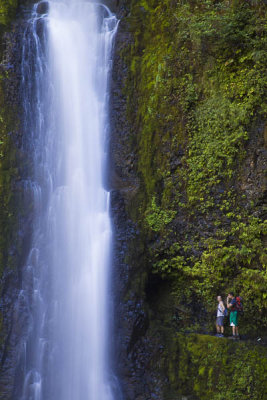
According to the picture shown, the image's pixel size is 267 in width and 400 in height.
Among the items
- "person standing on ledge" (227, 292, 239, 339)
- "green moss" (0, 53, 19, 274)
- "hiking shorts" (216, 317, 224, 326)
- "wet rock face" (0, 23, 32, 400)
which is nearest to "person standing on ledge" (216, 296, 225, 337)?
"hiking shorts" (216, 317, 224, 326)

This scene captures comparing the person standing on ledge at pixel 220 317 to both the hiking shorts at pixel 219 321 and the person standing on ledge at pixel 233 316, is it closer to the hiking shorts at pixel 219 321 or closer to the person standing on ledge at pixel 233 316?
the hiking shorts at pixel 219 321

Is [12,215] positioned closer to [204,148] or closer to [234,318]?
[204,148]

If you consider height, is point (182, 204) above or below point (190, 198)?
below

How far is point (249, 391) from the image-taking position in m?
7.86

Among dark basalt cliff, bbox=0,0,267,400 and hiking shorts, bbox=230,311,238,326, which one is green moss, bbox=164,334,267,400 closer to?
dark basalt cliff, bbox=0,0,267,400

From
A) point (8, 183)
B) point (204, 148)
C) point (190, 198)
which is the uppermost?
point (204, 148)

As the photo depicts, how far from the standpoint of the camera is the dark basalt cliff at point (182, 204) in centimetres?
895

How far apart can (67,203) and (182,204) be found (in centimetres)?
303

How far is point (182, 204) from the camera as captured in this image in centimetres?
1021

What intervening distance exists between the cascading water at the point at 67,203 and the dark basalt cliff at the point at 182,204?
1.10ft

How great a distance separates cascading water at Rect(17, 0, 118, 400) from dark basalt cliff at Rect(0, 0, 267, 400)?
33 centimetres

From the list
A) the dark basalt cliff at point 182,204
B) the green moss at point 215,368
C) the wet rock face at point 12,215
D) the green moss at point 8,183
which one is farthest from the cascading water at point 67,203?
the green moss at point 215,368

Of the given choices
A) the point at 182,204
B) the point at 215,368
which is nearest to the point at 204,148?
the point at 182,204

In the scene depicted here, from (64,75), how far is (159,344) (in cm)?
808
